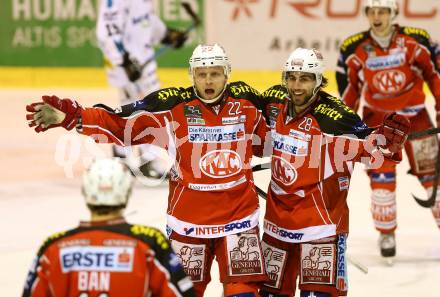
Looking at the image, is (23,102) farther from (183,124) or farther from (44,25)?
(183,124)

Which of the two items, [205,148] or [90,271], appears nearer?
[90,271]

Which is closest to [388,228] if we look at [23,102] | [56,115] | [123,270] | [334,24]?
[56,115]

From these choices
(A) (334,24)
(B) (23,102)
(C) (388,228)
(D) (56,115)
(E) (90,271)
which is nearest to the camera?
(E) (90,271)

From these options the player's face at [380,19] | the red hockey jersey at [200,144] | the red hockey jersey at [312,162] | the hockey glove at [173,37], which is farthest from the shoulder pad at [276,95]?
the hockey glove at [173,37]

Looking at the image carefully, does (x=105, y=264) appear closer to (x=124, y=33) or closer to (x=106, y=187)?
(x=106, y=187)

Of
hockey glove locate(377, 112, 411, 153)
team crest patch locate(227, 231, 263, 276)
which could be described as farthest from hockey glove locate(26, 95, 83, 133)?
hockey glove locate(377, 112, 411, 153)

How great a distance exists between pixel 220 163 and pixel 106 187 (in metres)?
1.28

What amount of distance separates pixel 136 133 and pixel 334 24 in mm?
7104

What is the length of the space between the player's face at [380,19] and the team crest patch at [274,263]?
2240mm

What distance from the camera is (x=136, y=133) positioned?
4.75 m

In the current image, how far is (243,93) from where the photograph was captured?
4758mm

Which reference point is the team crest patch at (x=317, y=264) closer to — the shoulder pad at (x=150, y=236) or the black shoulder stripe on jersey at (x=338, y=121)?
the black shoulder stripe on jersey at (x=338, y=121)

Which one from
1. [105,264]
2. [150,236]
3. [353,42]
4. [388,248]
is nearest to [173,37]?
[353,42]

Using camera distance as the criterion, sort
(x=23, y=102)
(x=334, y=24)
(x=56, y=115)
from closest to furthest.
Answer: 1. (x=56, y=115)
2. (x=334, y=24)
3. (x=23, y=102)
